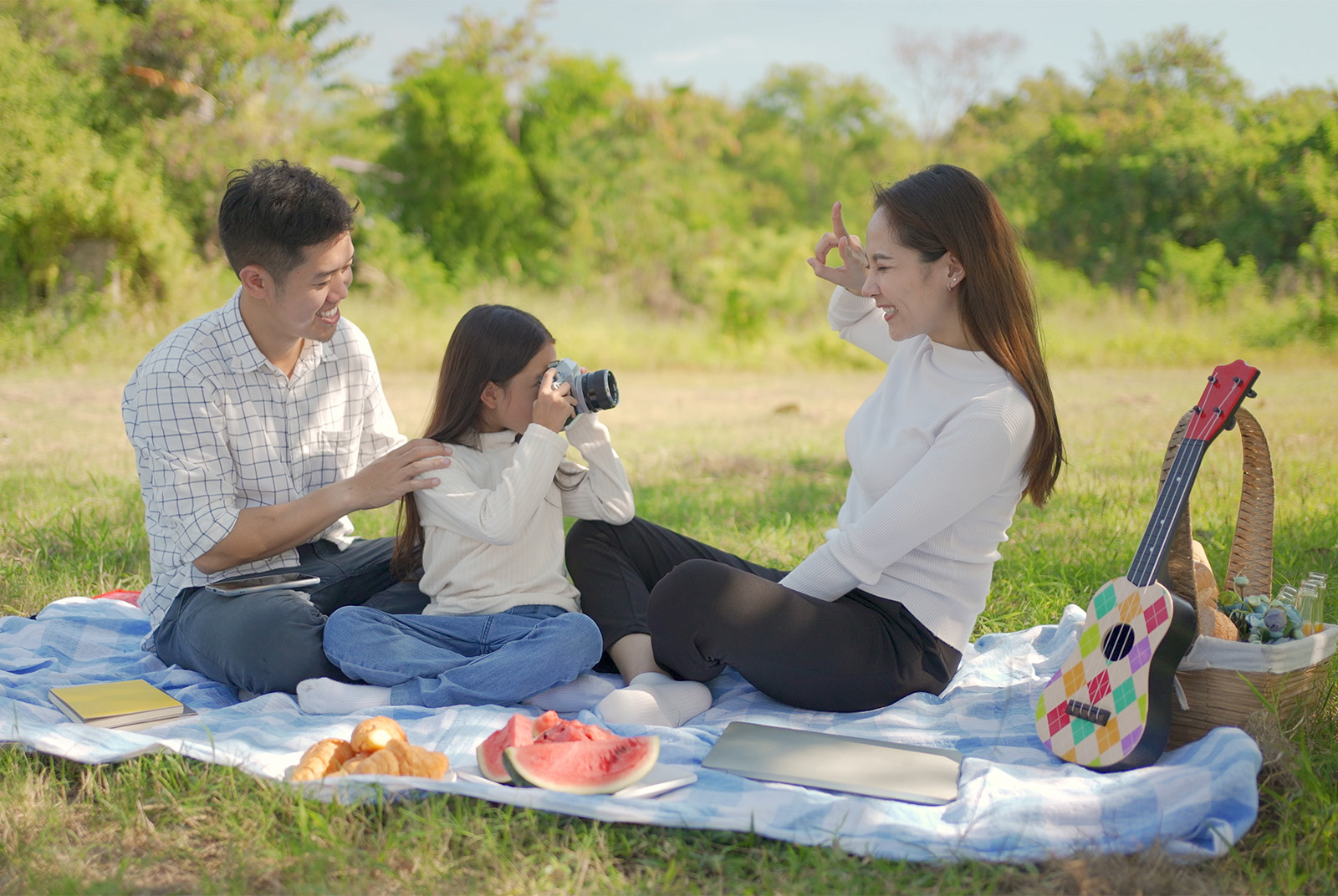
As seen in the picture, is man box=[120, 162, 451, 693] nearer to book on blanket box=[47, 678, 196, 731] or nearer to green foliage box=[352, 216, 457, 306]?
Answer: book on blanket box=[47, 678, 196, 731]

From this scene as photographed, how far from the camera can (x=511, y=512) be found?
2434 millimetres

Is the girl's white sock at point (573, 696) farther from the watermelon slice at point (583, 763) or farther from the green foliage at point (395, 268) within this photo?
the green foliage at point (395, 268)

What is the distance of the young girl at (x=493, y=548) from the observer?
239 cm

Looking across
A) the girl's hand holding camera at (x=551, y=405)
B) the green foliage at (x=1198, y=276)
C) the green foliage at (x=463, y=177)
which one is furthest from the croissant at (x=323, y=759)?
the green foliage at (x=463, y=177)

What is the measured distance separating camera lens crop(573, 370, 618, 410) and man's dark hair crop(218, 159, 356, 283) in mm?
718

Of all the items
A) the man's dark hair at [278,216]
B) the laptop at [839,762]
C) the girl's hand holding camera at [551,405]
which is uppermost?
the man's dark hair at [278,216]

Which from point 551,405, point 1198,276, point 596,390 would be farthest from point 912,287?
point 1198,276

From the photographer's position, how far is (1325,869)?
169 cm

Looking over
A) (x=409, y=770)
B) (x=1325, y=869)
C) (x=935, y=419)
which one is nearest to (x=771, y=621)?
(x=935, y=419)

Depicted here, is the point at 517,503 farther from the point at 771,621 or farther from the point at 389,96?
the point at 389,96

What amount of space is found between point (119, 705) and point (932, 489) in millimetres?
1811

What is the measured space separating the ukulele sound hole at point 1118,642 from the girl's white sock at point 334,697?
1.56m

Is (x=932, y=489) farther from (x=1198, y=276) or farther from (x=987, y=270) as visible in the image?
(x=1198, y=276)

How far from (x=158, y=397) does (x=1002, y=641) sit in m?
2.29
